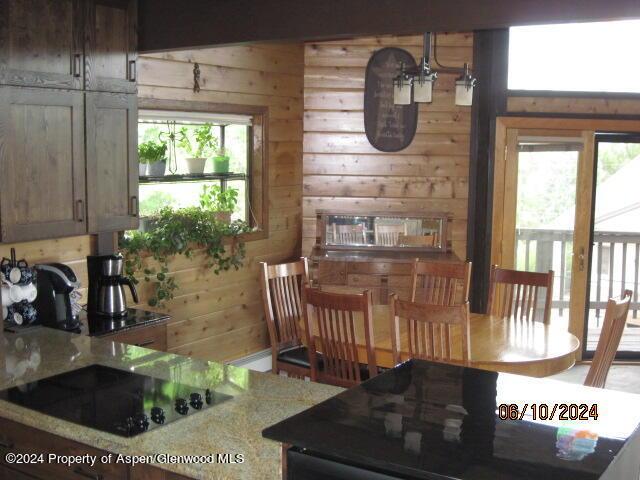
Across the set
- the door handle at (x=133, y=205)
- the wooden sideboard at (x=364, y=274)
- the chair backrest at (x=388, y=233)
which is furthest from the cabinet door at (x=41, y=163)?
the chair backrest at (x=388, y=233)

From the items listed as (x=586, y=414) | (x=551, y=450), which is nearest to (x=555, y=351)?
(x=586, y=414)

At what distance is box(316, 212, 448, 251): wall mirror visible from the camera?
6.09m

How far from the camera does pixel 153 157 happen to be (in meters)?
4.87

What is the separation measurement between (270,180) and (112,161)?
2.09m

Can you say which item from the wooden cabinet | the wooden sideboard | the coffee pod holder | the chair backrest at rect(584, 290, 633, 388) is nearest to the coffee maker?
the wooden cabinet

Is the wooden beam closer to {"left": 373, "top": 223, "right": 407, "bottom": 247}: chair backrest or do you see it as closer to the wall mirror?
the wall mirror

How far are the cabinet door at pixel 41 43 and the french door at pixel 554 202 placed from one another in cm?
355

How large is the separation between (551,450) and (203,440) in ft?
3.03

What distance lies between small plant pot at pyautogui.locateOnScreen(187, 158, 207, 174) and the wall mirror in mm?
1219

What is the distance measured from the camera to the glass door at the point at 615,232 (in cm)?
619

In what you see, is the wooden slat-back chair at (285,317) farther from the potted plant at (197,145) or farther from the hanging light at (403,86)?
the potted plant at (197,145)

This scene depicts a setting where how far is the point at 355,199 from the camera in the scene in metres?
6.18

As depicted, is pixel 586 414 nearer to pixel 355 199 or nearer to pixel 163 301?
pixel 163 301

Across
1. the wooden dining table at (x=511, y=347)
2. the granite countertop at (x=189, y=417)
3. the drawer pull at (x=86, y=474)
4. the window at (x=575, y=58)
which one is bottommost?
the drawer pull at (x=86, y=474)
